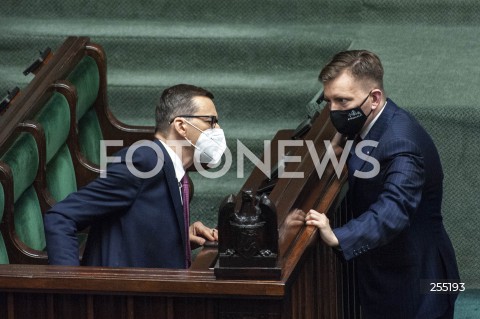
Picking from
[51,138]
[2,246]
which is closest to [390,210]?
[2,246]

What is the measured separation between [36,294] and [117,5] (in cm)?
356

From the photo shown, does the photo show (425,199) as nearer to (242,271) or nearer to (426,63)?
(242,271)

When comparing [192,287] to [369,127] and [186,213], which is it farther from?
[369,127]

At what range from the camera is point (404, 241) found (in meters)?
4.58

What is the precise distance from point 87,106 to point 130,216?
6.06 ft

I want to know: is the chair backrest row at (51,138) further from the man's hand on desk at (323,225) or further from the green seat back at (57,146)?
the man's hand on desk at (323,225)

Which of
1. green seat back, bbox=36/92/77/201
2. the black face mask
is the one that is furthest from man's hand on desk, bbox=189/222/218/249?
green seat back, bbox=36/92/77/201

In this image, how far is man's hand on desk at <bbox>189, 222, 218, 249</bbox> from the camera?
4867 mm

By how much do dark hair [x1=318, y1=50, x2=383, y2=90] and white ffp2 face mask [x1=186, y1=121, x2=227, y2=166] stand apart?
1.38 feet

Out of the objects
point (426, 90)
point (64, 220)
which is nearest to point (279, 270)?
point (64, 220)

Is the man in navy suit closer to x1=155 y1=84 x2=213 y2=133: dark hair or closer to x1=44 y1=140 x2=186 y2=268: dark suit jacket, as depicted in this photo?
x1=155 y1=84 x2=213 y2=133: dark hair

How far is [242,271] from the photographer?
3.75 meters

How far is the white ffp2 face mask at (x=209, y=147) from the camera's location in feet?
15.4

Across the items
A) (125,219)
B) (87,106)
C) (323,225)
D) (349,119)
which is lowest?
(323,225)
